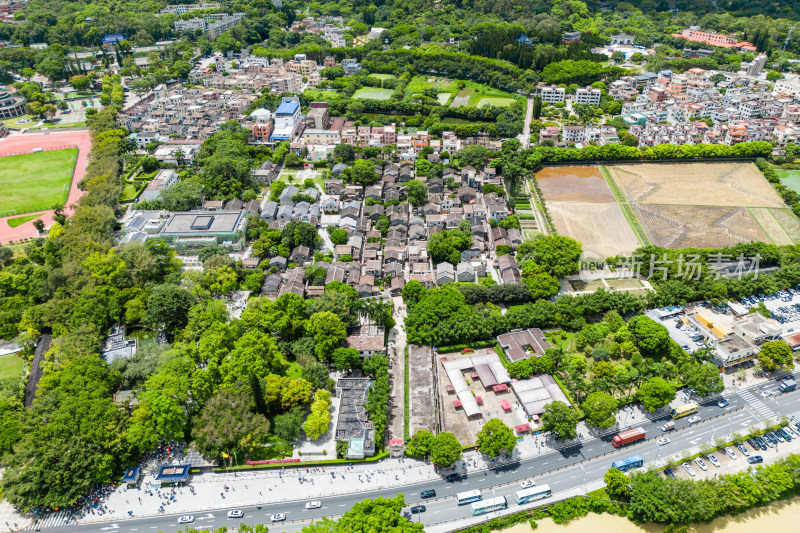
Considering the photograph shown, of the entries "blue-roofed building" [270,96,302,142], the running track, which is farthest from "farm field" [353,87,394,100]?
the running track

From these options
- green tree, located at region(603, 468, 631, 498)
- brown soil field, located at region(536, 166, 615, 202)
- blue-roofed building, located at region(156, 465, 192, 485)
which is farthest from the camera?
brown soil field, located at region(536, 166, 615, 202)

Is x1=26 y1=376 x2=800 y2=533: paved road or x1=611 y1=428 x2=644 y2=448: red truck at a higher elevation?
x1=611 y1=428 x2=644 y2=448: red truck

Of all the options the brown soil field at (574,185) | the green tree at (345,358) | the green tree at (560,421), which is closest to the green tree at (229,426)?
the green tree at (345,358)

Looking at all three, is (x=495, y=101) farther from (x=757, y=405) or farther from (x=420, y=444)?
(x=420, y=444)

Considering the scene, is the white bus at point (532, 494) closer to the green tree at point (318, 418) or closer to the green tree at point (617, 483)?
the green tree at point (617, 483)

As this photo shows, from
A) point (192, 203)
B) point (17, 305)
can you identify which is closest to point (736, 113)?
point (192, 203)

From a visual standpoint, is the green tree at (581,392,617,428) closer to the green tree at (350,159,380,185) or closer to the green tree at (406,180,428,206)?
the green tree at (406,180,428,206)

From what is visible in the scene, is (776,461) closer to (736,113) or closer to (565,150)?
(565,150)
